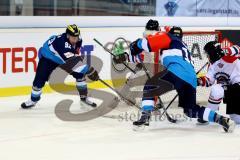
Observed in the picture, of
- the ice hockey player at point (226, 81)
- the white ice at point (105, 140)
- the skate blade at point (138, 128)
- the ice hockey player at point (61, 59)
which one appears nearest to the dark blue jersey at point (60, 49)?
the ice hockey player at point (61, 59)

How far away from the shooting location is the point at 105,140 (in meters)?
3.93

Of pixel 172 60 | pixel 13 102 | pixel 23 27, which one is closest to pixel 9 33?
pixel 23 27

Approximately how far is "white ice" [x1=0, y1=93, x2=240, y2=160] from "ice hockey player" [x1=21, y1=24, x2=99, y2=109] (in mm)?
237

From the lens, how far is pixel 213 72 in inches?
179

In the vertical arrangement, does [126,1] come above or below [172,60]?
above

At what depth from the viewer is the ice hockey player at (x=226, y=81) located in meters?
4.41

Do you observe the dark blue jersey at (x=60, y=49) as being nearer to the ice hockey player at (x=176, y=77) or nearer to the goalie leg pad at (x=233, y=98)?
the ice hockey player at (x=176, y=77)

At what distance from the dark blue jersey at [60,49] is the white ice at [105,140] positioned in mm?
480

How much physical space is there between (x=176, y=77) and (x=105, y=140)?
0.70 metres

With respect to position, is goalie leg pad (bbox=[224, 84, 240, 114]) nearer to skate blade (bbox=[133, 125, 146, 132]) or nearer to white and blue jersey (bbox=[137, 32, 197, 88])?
white and blue jersey (bbox=[137, 32, 197, 88])

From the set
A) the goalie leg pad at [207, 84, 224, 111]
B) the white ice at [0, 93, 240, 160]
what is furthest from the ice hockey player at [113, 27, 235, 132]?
the goalie leg pad at [207, 84, 224, 111]

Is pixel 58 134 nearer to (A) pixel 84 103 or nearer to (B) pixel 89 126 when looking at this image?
(B) pixel 89 126

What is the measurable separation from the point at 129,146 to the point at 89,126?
72cm

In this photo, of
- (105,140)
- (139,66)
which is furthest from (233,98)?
(105,140)
